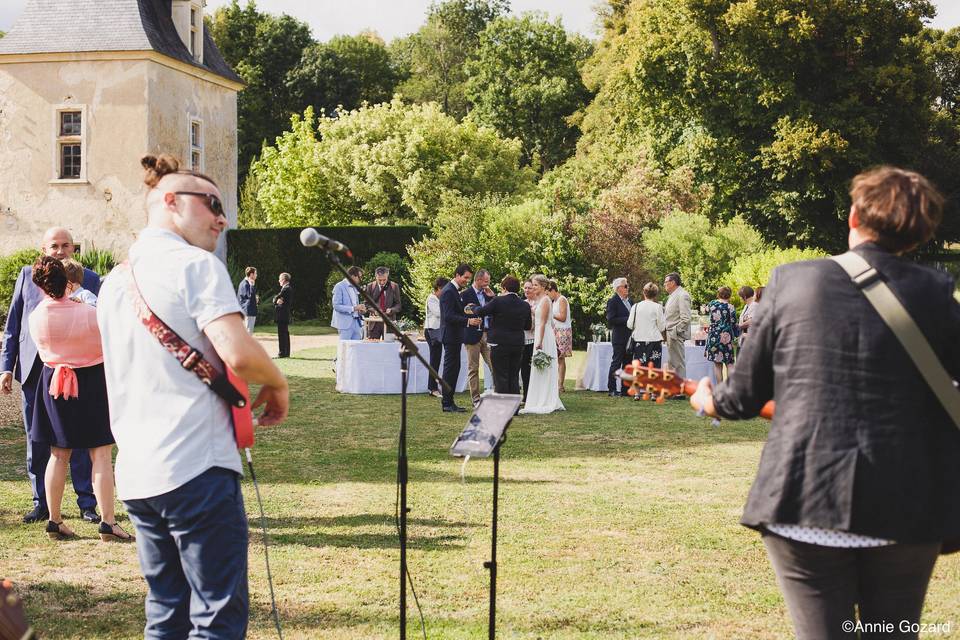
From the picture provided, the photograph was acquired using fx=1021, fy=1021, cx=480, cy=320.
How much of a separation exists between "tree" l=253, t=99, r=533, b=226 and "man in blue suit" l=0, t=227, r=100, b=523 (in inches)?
1192

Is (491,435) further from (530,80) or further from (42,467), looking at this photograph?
(530,80)

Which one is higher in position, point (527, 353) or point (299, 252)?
point (299, 252)

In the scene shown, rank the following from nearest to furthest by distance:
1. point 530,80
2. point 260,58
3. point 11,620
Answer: point 11,620 < point 260,58 < point 530,80

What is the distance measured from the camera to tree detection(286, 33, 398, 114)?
49.9m

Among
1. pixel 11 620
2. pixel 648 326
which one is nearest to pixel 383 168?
pixel 648 326

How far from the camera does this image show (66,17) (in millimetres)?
28516

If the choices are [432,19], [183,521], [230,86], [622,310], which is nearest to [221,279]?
[183,521]

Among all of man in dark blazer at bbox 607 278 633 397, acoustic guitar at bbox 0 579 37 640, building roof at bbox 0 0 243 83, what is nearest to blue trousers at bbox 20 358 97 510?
acoustic guitar at bbox 0 579 37 640

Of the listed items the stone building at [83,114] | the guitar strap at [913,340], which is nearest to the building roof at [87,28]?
the stone building at [83,114]

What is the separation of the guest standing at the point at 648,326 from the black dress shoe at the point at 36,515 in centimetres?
1005

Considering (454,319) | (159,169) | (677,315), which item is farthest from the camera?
(677,315)

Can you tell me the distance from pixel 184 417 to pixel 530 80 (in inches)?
1998

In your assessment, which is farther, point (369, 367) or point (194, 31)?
point (194, 31)

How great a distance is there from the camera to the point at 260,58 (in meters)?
50.1
